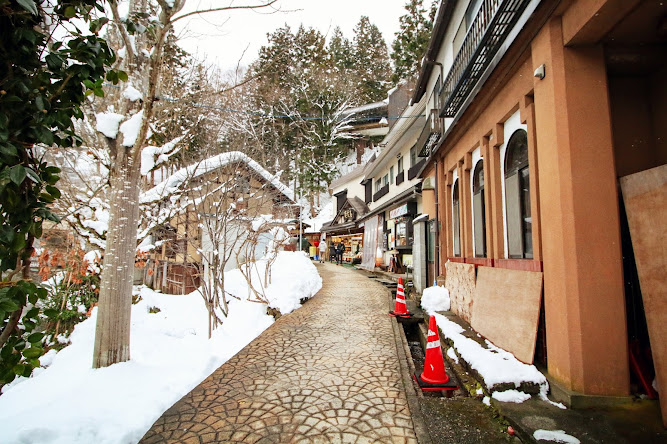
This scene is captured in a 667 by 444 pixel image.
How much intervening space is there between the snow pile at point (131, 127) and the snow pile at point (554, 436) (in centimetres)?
583

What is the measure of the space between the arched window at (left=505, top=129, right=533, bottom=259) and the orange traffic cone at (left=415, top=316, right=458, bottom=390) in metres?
1.95

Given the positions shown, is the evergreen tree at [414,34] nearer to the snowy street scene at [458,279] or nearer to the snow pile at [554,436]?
the snowy street scene at [458,279]

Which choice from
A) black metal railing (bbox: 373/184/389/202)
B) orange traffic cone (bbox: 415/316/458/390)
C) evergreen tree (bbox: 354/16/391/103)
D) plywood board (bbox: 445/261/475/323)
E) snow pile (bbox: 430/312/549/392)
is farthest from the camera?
evergreen tree (bbox: 354/16/391/103)

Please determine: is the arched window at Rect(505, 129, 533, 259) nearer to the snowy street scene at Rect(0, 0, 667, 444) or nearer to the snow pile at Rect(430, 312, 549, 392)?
the snowy street scene at Rect(0, 0, 667, 444)

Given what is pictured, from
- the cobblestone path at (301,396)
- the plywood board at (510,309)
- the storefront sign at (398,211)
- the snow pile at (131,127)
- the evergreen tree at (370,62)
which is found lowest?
the cobblestone path at (301,396)

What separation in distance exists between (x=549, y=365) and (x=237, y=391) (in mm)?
3773

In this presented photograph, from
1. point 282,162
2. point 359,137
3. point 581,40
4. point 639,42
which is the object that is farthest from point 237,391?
point 359,137

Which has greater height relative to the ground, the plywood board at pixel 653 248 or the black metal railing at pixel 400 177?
the black metal railing at pixel 400 177

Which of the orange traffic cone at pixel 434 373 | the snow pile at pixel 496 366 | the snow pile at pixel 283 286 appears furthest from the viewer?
the snow pile at pixel 283 286

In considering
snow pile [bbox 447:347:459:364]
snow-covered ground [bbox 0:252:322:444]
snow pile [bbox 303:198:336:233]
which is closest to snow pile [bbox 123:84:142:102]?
snow-covered ground [bbox 0:252:322:444]

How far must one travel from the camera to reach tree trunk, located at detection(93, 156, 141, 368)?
447 cm

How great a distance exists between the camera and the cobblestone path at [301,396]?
3.21 m

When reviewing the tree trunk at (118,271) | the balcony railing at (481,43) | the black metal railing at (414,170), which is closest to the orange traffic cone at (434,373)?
the tree trunk at (118,271)

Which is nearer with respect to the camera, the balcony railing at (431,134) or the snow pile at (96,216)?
the snow pile at (96,216)
